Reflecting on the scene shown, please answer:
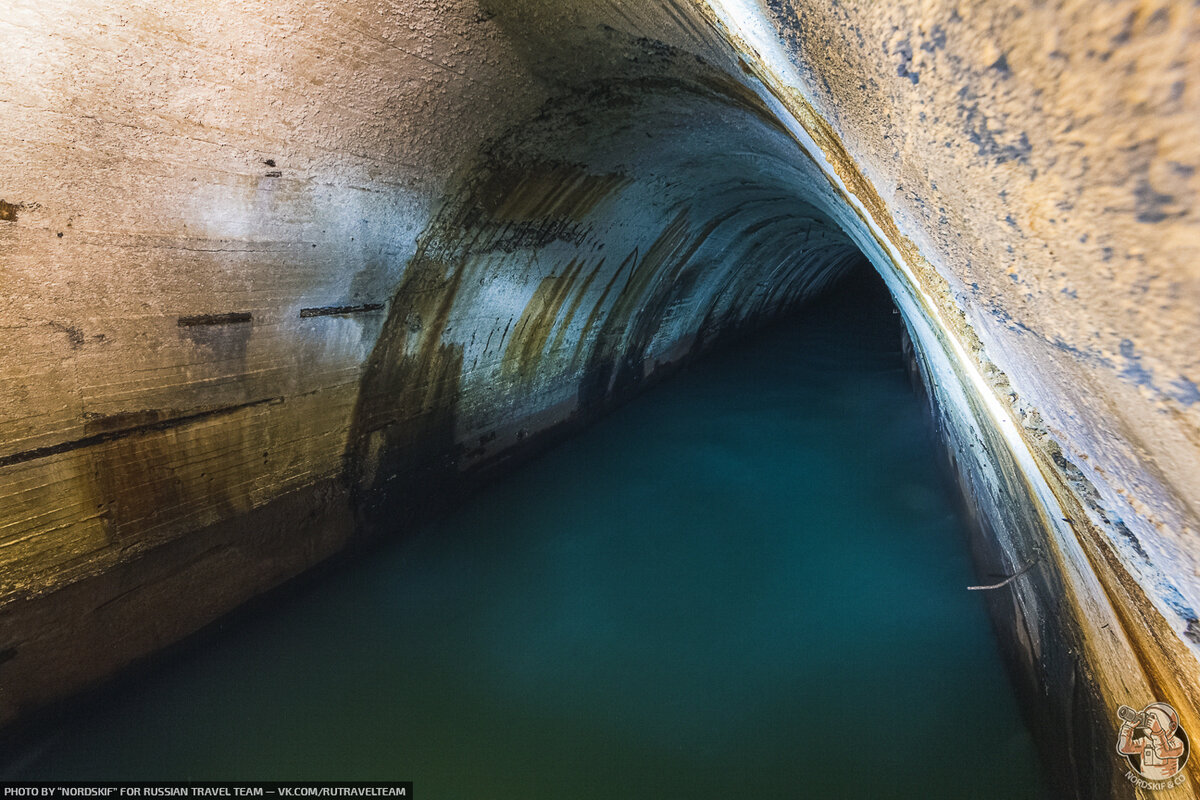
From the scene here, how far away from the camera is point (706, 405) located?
10250 millimetres

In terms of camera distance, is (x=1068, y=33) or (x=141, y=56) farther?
(x=141, y=56)

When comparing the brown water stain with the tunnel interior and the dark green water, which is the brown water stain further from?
the dark green water

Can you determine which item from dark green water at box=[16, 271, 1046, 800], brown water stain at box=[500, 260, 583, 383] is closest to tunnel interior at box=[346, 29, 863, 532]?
brown water stain at box=[500, 260, 583, 383]

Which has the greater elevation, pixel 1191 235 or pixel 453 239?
pixel 453 239

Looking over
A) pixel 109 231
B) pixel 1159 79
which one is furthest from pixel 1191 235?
pixel 109 231

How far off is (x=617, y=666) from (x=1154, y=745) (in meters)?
3.13

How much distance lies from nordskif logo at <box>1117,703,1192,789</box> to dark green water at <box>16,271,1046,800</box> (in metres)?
1.69

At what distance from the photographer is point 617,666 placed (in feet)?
14.7

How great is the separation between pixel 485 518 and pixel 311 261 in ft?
10.3

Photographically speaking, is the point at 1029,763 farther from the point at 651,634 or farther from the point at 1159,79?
the point at 1159,79


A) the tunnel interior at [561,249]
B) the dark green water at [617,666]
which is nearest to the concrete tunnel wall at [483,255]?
the tunnel interior at [561,249]

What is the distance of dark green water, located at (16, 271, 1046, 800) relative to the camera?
365cm

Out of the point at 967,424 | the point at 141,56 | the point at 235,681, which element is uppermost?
the point at 141,56

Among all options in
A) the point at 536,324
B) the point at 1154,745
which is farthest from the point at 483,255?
the point at 1154,745
